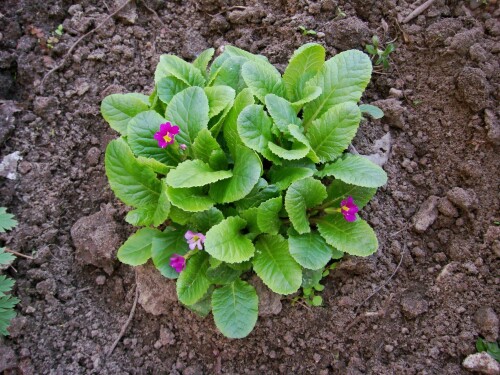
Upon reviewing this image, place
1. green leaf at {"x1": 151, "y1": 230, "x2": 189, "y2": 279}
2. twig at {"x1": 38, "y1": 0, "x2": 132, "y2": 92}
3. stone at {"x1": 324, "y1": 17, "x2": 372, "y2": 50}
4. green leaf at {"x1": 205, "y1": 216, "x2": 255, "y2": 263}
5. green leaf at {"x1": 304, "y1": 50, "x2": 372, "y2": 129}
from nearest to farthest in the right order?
green leaf at {"x1": 205, "y1": 216, "x2": 255, "y2": 263} < green leaf at {"x1": 151, "y1": 230, "x2": 189, "y2": 279} < green leaf at {"x1": 304, "y1": 50, "x2": 372, "y2": 129} < stone at {"x1": 324, "y1": 17, "x2": 372, "y2": 50} < twig at {"x1": 38, "y1": 0, "x2": 132, "y2": 92}

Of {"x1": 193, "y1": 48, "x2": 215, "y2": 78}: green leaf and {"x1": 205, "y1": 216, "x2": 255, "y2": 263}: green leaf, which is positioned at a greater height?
{"x1": 193, "y1": 48, "x2": 215, "y2": 78}: green leaf

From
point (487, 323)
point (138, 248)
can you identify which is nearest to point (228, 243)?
point (138, 248)

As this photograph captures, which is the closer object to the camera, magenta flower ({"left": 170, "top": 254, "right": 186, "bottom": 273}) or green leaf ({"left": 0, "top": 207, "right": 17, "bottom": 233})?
magenta flower ({"left": 170, "top": 254, "right": 186, "bottom": 273})

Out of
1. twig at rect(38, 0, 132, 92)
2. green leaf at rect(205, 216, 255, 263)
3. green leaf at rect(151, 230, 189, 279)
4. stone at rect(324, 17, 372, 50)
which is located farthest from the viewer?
twig at rect(38, 0, 132, 92)

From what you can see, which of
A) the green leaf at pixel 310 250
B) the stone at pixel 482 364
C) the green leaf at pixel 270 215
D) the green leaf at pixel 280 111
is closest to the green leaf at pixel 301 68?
the green leaf at pixel 280 111

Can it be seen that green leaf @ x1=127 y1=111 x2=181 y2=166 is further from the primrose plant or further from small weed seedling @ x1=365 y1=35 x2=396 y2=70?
small weed seedling @ x1=365 y1=35 x2=396 y2=70

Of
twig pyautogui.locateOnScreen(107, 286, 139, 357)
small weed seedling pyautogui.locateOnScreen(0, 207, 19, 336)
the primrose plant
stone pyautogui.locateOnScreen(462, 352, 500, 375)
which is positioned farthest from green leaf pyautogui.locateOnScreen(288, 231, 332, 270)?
small weed seedling pyautogui.locateOnScreen(0, 207, 19, 336)
